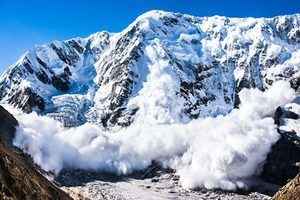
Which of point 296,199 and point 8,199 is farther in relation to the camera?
point 8,199

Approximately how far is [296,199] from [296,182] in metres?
9.13

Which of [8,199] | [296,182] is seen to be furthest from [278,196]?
[8,199]

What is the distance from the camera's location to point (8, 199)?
197 m

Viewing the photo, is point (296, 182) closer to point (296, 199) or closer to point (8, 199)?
point (296, 199)

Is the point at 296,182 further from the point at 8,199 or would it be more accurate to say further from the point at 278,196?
the point at 8,199

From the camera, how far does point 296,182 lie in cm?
19362

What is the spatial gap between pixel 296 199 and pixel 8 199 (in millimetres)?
73743

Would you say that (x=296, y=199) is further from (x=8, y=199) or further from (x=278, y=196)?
(x=8, y=199)

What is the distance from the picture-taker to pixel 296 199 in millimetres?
185250

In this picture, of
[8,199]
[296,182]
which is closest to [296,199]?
[296,182]

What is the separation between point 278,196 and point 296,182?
5.83 metres

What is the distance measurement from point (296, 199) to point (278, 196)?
368 inches

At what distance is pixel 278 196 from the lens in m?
194
